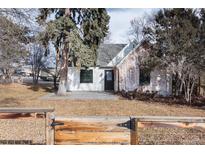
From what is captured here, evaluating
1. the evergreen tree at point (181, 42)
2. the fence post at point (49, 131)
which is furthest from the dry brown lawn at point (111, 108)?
the fence post at point (49, 131)

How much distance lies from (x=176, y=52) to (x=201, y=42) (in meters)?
1.47

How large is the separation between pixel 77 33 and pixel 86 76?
17.8ft

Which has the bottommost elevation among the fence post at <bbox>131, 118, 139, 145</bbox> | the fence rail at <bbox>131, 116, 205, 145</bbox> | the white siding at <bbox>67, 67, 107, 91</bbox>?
the fence post at <bbox>131, 118, 139, 145</bbox>

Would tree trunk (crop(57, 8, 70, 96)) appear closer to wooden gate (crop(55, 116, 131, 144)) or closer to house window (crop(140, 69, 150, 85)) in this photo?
house window (crop(140, 69, 150, 85))

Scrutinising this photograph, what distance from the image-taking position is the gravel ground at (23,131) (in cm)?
654

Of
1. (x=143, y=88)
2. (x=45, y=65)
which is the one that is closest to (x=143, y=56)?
(x=143, y=88)

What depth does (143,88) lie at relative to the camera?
22.2 metres

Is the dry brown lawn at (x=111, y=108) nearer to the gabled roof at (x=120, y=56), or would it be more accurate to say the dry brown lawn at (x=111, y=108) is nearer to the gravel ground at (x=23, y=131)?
the gravel ground at (x=23, y=131)

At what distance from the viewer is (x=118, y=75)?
2252 cm

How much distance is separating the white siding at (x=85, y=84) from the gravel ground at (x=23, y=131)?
15083 mm

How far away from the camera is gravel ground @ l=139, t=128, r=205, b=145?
629cm

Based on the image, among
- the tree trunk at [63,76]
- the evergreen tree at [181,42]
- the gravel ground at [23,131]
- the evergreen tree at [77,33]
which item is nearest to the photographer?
the gravel ground at [23,131]

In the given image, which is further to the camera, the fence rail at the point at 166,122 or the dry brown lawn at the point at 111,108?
the dry brown lawn at the point at 111,108

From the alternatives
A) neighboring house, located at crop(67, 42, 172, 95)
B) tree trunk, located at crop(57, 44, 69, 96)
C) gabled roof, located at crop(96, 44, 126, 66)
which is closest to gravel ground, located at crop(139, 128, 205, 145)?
neighboring house, located at crop(67, 42, 172, 95)
